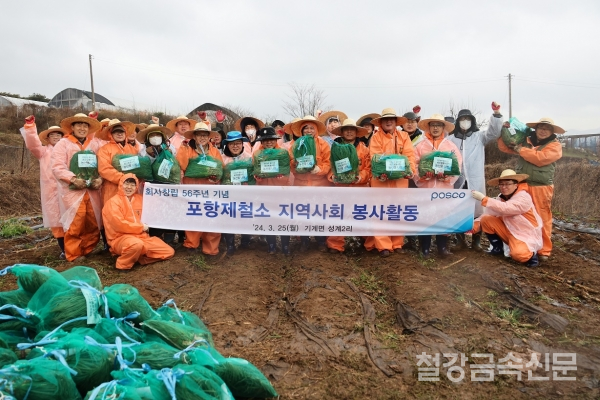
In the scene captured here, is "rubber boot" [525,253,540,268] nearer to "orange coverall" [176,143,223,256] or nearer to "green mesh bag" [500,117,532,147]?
"green mesh bag" [500,117,532,147]

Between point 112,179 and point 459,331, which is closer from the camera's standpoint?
point 459,331

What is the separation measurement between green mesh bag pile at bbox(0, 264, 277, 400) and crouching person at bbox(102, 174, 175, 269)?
101 inches

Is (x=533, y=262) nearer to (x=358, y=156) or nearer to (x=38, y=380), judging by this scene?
(x=358, y=156)

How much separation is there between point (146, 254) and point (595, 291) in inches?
211

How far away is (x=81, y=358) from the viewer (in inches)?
81.3

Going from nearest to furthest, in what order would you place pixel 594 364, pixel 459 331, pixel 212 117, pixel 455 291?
pixel 594 364, pixel 459 331, pixel 455 291, pixel 212 117

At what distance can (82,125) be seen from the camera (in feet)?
19.8

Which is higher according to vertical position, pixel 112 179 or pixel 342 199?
pixel 112 179

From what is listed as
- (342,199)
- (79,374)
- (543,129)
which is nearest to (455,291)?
(342,199)

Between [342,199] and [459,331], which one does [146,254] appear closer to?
[342,199]

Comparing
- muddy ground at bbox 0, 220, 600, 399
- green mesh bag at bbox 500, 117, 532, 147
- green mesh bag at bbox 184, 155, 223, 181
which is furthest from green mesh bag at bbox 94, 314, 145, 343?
green mesh bag at bbox 500, 117, 532, 147

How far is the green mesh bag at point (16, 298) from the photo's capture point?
2.57 metres

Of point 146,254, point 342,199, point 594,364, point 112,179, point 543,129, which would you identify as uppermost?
point 543,129

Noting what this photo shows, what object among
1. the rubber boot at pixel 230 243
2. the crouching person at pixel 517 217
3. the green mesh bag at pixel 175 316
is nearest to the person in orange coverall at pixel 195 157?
the rubber boot at pixel 230 243
